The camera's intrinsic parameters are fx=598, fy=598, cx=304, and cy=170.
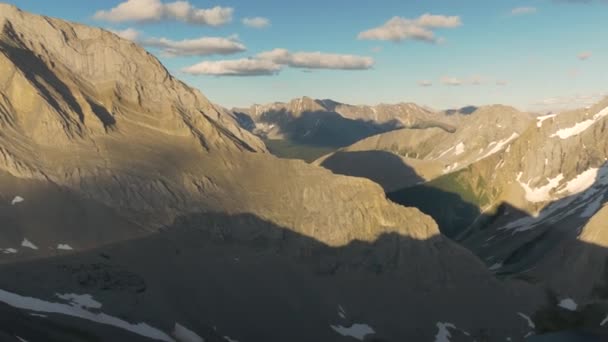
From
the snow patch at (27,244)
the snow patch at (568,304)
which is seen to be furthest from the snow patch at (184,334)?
the snow patch at (568,304)

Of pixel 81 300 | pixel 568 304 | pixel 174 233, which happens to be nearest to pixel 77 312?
pixel 81 300

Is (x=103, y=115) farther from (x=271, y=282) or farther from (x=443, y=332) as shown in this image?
(x=443, y=332)

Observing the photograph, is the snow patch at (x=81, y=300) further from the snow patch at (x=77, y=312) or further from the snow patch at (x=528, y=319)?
the snow patch at (x=528, y=319)

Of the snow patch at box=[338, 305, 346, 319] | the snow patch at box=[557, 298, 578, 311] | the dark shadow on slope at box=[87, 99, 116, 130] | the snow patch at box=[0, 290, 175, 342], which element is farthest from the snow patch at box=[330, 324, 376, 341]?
the dark shadow on slope at box=[87, 99, 116, 130]

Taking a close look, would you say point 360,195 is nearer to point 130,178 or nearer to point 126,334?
point 130,178

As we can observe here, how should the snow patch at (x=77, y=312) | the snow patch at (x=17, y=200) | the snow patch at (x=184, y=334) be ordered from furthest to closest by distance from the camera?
1. the snow patch at (x=17, y=200)
2. the snow patch at (x=184, y=334)
3. the snow patch at (x=77, y=312)

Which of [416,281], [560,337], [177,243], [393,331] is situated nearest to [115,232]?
[177,243]
